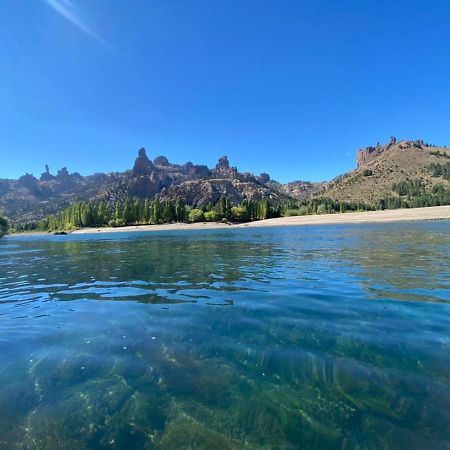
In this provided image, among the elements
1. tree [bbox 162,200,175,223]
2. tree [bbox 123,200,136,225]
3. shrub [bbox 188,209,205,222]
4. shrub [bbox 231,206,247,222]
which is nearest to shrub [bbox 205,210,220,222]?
shrub [bbox 188,209,205,222]

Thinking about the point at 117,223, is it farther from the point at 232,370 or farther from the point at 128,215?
the point at 232,370

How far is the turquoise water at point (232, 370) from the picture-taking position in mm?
6359

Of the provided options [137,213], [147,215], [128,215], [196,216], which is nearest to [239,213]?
[196,216]

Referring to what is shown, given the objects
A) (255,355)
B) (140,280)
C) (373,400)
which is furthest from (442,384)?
(140,280)

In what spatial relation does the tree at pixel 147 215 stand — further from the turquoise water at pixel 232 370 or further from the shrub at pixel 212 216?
the turquoise water at pixel 232 370

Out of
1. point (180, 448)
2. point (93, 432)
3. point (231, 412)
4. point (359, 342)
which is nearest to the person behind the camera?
point (180, 448)

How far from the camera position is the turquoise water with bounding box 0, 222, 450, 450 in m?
6.36

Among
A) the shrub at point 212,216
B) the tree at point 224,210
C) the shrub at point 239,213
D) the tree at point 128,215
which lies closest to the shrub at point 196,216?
the shrub at point 212,216

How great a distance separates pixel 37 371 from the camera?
9203 mm

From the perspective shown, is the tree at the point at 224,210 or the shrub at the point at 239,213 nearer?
the tree at the point at 224,210

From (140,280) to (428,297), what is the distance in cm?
1795

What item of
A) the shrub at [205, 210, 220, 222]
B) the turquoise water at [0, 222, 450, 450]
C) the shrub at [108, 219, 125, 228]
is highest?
the shrub at [205, 210, 220, 222]

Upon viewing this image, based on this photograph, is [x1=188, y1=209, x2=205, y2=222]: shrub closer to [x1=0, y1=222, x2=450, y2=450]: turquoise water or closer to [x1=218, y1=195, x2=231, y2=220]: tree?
[x1=218, y1=195, x2=231, y2=220]: tree

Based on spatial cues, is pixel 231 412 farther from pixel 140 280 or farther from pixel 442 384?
pixel 140 280
